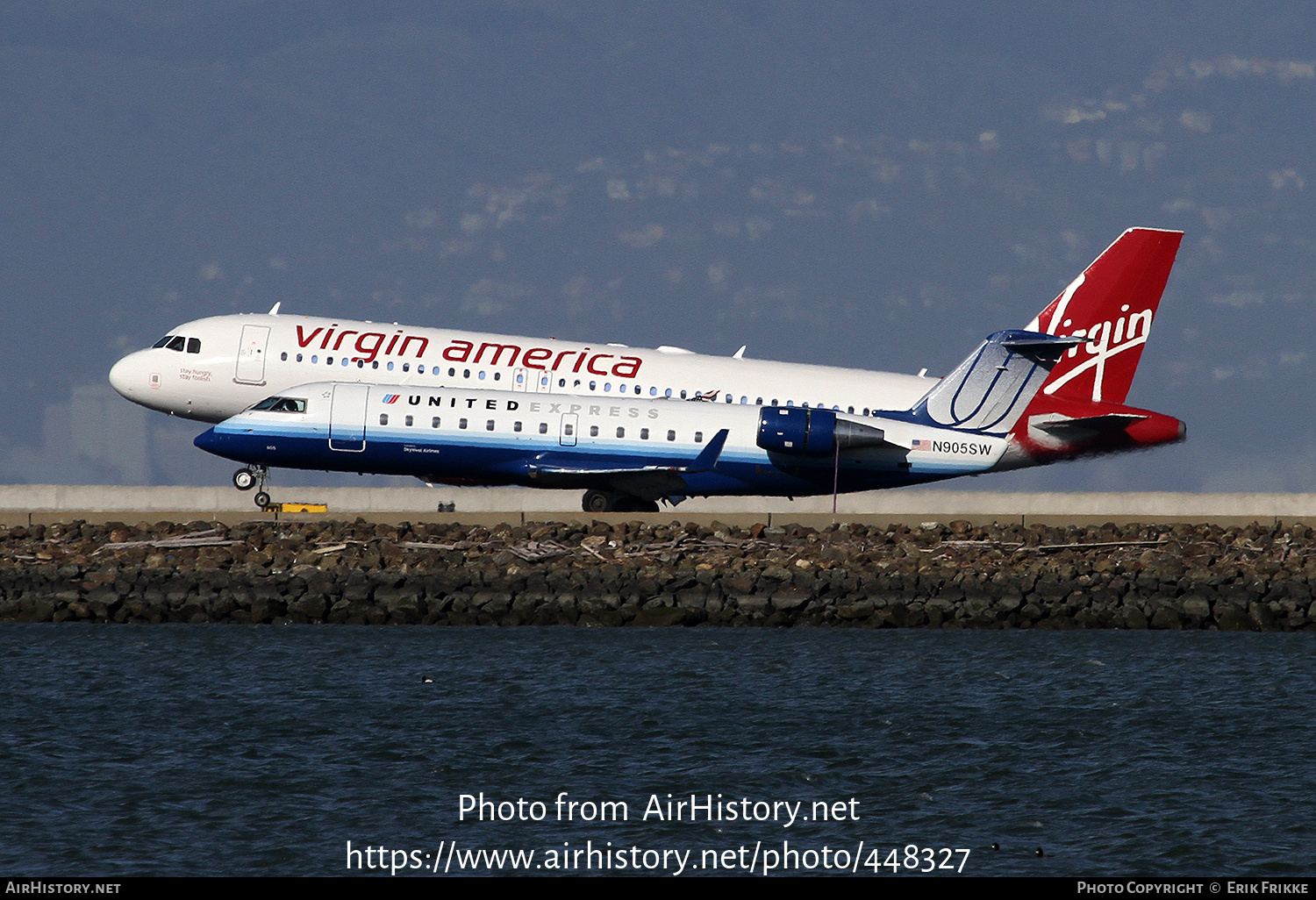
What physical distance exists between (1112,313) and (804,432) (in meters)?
11.8

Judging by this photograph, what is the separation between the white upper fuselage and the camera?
4756 centimetres

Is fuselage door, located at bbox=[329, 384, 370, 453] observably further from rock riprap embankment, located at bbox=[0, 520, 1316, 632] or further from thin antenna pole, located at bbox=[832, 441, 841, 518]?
thin antenna pole, located at bbox=[832, 441, 841, 518]

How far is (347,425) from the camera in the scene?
4372 cm

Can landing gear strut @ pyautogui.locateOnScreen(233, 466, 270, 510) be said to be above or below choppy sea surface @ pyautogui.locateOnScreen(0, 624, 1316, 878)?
above

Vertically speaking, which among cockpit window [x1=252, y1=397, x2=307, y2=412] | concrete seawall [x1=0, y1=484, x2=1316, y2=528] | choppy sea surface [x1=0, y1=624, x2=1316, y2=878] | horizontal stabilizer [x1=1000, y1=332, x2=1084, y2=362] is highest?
horizontal stabilizer [x1=1000, y1=332, x2=1084, y2=362]

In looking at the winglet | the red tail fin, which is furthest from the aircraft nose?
the red tail fin

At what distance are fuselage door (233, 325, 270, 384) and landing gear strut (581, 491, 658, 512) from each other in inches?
389

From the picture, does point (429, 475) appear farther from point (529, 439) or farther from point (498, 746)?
point (498, 746)

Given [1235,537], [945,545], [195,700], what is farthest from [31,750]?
[1235,537]

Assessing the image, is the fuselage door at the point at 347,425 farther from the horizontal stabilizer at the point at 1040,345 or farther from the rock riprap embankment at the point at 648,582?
the horizontal stabilizer at the point at 1040,345

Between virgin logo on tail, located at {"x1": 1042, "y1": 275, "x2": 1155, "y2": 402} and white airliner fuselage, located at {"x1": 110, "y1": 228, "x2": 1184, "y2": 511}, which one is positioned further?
virgin logo on tail, located at {"x1": 1042, "y1": 275, "x2": 1155, "y2": 402}

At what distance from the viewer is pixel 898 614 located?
123 feet

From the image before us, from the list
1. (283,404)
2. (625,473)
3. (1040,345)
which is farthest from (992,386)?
(283,404)

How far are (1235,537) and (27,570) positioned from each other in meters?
28.5
